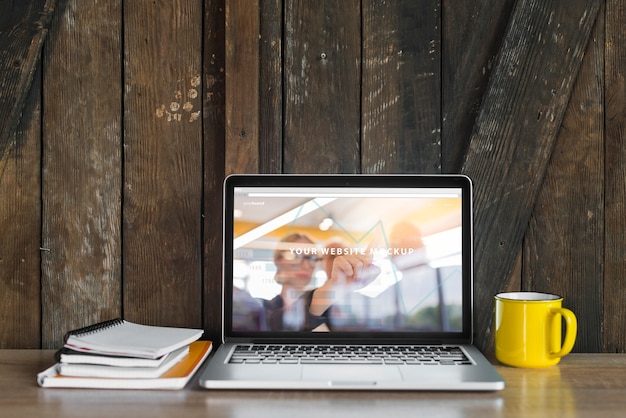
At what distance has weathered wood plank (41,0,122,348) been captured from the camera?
1253 millimetres

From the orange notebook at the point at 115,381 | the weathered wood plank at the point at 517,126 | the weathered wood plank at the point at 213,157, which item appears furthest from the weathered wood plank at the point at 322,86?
the orange notebook at the point at 115,381

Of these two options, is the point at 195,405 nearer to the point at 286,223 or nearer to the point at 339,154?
the point at 286,223

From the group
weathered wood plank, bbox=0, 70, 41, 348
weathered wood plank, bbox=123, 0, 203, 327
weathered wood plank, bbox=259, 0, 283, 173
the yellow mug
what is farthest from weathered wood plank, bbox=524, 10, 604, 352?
weathered wood plank, bbox=0, 70, 41, 348

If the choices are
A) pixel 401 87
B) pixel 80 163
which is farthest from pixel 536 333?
pixel 80 163

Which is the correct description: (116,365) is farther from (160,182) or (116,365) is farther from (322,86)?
(322,86)

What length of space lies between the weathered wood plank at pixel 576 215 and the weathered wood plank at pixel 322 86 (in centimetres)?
39

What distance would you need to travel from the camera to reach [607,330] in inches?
47.8

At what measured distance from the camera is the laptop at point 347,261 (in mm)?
1140

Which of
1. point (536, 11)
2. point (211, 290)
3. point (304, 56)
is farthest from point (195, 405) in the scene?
point (536, 11)

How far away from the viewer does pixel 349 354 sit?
1.06 metres

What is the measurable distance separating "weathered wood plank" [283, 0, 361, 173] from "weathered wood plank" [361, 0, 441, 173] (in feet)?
0.08

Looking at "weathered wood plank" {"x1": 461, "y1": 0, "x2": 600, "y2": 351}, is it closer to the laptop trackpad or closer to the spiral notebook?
Result: the laptop trackpad

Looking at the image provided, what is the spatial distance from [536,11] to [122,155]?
0.87 meters

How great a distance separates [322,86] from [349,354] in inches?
20.8
